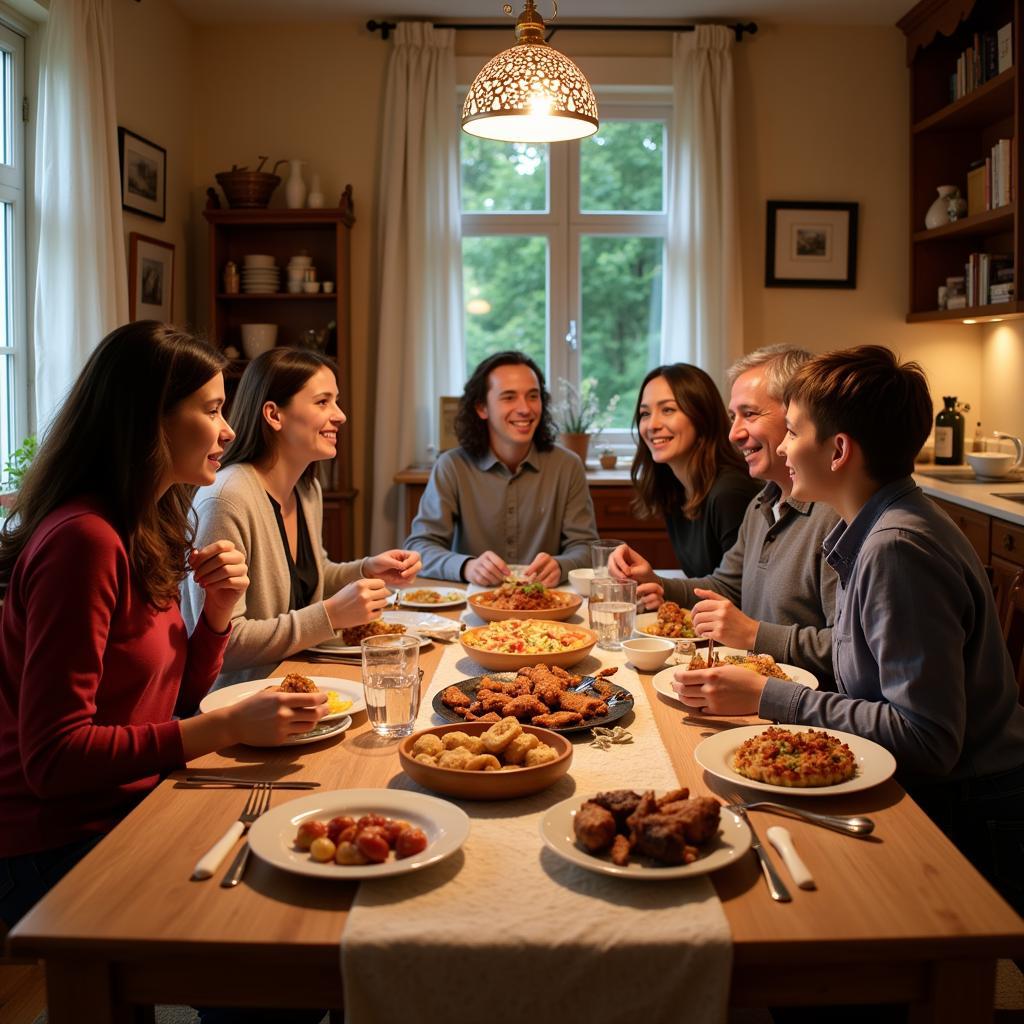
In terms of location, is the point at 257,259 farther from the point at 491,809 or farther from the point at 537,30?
the point at 491,809

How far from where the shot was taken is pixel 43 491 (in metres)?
1.55

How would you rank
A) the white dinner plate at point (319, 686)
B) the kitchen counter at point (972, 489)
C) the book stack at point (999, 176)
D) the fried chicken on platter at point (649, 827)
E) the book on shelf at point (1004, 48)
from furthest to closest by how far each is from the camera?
the book stack at point (999, 176), the book on shelf at point (1004, 48), the kitchen counter at point (972, 489), the white dinner plate at point (319, 686), the fried chicken on platter at point (649, 827)

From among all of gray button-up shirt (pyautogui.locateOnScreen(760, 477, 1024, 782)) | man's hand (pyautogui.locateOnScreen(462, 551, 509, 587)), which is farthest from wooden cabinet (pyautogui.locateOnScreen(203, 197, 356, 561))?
gray button-up shirt (pyautogui.locateOnScreen(760, 477, 1024, 782))

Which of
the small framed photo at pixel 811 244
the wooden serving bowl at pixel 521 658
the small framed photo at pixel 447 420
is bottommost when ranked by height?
the wooden serving bowl at pixel 521 658

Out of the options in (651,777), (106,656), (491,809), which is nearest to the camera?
(491,809)

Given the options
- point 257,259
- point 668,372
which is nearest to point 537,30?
point 668,372

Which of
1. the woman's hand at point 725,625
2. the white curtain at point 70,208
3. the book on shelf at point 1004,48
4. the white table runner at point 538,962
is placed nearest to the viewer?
the white table runner at point 538,962

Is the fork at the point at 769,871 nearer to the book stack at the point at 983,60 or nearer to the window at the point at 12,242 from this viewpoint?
the window at the point at 12,242

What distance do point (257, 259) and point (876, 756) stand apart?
4.16m

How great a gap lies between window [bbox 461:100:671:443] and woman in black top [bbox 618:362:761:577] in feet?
7.73

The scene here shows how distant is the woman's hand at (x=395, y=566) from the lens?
246cm

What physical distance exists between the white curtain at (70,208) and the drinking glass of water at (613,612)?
7.73ft

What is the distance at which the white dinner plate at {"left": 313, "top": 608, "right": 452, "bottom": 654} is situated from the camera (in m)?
2.04

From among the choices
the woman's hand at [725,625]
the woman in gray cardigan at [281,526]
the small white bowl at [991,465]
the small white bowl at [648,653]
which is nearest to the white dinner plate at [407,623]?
the woman in gray cardigan at [281,526]
